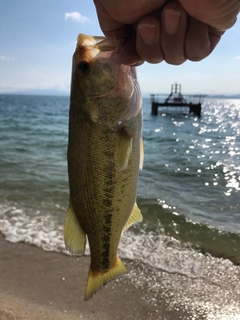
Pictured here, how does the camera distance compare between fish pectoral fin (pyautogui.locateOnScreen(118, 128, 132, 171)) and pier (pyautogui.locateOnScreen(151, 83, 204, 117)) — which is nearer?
fish pectoral fin (pyautogui.locateOnScreen(118, 128, 132, 171))

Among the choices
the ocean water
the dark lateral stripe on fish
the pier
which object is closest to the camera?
the dark lateral stripe on fish

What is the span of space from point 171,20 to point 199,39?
0.20m

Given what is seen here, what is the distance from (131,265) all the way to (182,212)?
329cm

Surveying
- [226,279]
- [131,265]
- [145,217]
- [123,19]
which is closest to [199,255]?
[226,279]

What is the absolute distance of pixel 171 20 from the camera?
1.65 metres

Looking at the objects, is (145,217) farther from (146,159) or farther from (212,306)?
(146,159)

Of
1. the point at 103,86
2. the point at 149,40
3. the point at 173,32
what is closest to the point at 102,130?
the point at 103,86

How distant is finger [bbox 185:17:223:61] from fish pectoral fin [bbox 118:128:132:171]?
0.63 meters

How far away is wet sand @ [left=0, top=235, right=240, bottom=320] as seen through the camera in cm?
467

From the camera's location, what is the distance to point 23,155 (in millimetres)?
16359

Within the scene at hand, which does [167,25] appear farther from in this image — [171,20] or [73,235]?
[73,235]

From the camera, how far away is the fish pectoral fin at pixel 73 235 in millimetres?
2471

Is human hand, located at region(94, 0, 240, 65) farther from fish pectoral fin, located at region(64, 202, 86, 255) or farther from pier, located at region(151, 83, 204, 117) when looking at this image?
pier, located at region(151, 83, 204, 117)

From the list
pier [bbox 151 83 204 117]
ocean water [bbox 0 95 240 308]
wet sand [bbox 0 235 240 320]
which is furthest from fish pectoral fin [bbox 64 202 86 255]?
pier [bbox 151 83 204 117]
